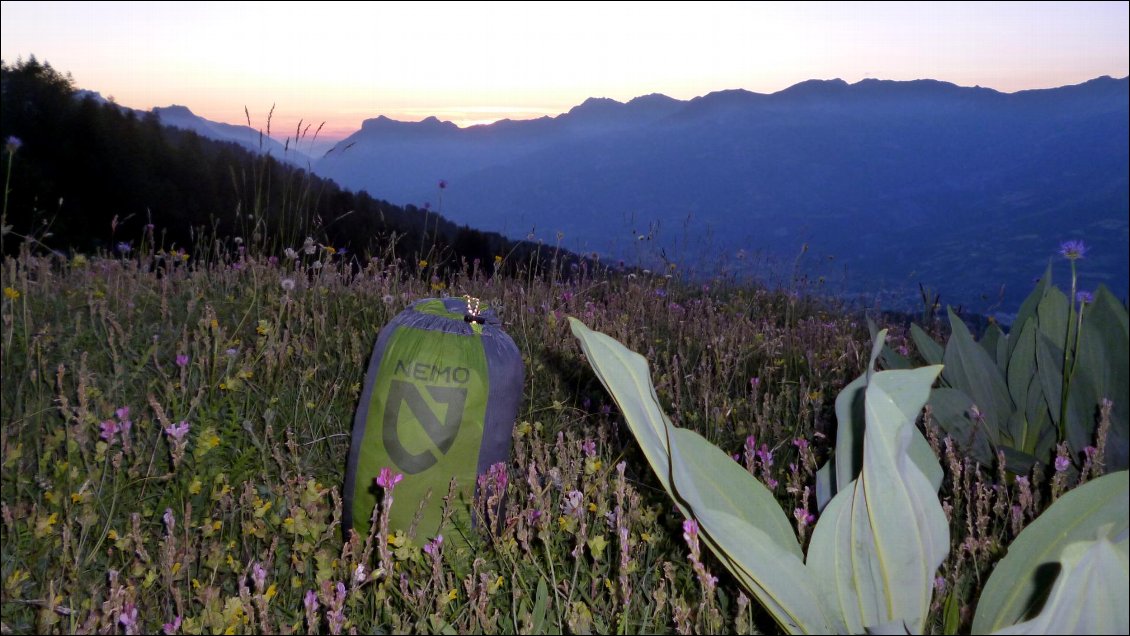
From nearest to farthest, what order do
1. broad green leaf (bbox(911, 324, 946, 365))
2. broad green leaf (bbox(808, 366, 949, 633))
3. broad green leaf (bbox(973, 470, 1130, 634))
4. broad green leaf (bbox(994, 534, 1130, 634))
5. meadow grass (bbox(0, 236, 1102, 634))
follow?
broad green leaf (bbox(994, 534, 1130, 634)) → broad green leaf (bbox(808, 366, 949, 633)) → broad green leaf (bbox(973, 470, 1130, 634)) → meadow grass (bbox(0, 236, 1102, 634)) → broad green leaf (bbox(911, 324, 946, 365))

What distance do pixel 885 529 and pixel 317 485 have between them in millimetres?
1869

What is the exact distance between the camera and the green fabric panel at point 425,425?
7.86ft

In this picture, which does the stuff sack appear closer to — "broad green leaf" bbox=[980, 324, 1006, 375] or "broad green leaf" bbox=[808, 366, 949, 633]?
"broad green leaf" bbox=[808, 366, 949, 633]

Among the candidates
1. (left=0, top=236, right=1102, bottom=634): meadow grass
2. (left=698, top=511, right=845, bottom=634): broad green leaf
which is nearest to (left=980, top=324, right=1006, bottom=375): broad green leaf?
(left=0, top=236, right=1102, bottom=634): meadow grass

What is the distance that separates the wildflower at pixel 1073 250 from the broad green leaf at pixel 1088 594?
1.44 metres

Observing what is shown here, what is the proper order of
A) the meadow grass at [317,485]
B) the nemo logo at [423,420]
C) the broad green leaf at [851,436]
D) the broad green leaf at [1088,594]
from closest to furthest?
the broad green leaf at [1088,594] < the broad green leaf at [851,436] < the meadow grass at [317,485] < the nemo logo at [423,420]

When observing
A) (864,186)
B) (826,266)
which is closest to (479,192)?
(864,186)

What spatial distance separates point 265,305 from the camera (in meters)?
4.29

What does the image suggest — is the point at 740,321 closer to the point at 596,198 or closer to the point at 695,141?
the point at 596,198

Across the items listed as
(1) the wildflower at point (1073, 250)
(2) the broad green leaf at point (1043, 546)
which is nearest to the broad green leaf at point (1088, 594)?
(2) the broad green leaf at point (1043, 546)

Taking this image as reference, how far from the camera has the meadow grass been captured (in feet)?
6.12

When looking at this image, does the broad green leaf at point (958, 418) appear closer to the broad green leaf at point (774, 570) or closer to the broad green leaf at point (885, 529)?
the broad green leaf at point (885, 529)

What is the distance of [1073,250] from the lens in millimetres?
2494

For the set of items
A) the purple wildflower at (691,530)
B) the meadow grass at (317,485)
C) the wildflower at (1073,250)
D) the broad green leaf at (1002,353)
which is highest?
the wildflower at (1073,250)
